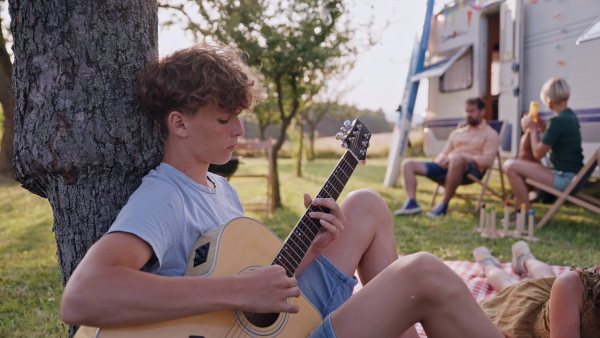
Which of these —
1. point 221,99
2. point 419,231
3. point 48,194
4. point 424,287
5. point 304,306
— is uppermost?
point 221,99

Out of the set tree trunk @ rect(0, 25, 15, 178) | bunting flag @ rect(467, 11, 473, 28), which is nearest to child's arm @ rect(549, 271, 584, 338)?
bunting flag @ rect(467, 11, 473, 28)

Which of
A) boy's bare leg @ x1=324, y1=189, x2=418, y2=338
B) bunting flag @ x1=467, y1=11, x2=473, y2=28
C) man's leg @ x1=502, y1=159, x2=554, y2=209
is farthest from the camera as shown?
bunting flag @ x1=467, y1=11, x2=473, y2=28

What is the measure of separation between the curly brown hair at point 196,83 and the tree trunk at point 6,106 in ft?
33.2

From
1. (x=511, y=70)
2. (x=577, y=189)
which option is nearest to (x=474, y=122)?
(x=511, y=70)

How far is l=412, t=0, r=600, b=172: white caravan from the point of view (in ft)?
20.7

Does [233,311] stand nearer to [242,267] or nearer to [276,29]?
[242,267]

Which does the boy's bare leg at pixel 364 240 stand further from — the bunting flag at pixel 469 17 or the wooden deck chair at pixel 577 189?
the bunting flag at pixel 469 17

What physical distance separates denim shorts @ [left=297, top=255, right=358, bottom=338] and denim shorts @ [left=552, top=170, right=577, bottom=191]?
14.0 feet

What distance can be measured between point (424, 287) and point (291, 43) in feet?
17.8

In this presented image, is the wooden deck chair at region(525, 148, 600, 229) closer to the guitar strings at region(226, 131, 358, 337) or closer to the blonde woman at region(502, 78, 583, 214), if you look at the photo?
the blonde woman at region(502, 78, 583, 214)

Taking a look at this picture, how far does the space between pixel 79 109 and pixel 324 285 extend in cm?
116

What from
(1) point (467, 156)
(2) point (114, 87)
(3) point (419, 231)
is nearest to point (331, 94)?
(1) point (467, 156)

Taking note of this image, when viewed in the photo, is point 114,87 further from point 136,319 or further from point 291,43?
point 291,43

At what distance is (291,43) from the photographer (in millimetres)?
6672
